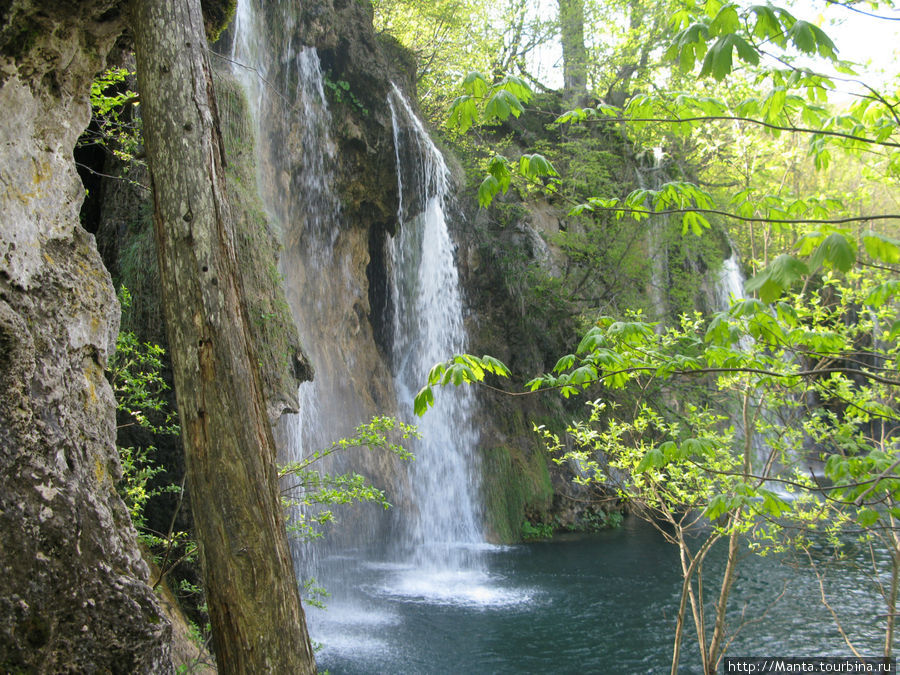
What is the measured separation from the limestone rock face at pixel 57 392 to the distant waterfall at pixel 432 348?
29.3 ft

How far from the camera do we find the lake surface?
24.4 feet

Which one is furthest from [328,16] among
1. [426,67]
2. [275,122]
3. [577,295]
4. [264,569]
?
[264,569]

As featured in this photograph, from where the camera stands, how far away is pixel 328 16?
1094 centimetres

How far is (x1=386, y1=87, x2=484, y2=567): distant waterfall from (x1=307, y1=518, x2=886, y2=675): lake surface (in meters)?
A: 1.23

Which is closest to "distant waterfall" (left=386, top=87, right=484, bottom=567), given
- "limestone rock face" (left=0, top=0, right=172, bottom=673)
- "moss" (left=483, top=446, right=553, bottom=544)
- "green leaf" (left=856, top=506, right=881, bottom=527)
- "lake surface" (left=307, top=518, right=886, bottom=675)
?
"moss" (left=483, top=446, right=553, bottom=544)

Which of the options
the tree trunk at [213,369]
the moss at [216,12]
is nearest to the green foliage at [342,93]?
the moss at [216,12]

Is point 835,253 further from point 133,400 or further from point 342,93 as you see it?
point 342,93

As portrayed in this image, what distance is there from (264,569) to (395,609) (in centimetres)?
707

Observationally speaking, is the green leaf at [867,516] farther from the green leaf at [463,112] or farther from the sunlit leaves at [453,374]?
the green leaf at [463,112]

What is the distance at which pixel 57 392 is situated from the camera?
270 cm

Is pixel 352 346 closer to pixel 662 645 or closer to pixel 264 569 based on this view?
pixel 662 645

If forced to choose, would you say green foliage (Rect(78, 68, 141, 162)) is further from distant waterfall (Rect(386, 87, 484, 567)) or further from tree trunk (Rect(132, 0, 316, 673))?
distant waterfall (Rect(386, 87, 484, 567))

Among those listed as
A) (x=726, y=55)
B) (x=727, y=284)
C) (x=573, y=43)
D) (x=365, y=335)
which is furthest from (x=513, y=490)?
(x=573, y=43)

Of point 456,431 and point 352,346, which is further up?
point 352,346
